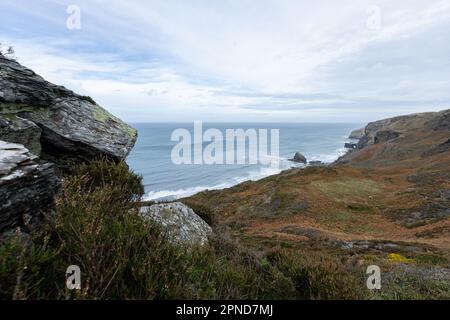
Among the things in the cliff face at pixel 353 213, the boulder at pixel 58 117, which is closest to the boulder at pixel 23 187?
the boulder at pixel 58 117

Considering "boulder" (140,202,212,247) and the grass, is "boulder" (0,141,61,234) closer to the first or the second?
"boulder" (140,202,212,247)

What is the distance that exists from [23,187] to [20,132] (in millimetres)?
3036

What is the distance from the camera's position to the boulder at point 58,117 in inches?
310

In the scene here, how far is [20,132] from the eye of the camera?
267 inches

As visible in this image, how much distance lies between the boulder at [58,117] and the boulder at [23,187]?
3.12 metres

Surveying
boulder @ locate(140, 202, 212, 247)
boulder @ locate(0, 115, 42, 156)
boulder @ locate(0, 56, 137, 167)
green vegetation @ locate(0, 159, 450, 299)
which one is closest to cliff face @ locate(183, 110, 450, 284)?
boulder @ locate(140, 202, 212, 247)

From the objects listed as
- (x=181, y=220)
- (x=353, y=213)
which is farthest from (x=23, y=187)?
(x=353, y=213)

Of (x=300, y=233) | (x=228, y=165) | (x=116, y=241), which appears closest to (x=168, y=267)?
(x=116, y=241)

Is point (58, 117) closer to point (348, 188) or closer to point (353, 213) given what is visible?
point (353, 213)

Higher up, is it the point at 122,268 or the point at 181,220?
the point at 122,268

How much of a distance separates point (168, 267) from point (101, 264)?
93 cm

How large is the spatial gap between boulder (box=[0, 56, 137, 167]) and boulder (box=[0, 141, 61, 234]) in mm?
3120

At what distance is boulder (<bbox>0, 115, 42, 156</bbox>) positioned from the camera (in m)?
6.57
